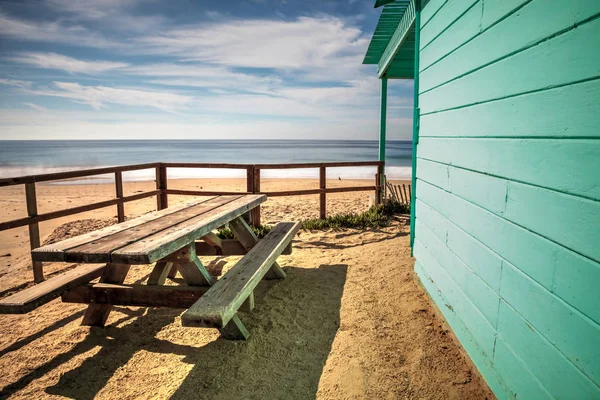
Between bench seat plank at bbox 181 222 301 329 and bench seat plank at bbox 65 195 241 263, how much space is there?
0.60m

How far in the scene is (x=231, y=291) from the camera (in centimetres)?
254

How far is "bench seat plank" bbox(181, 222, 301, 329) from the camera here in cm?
221

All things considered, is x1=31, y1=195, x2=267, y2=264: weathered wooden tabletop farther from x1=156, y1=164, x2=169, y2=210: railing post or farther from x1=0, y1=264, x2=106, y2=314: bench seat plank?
x1=156, y1=164, x2=169, y2=210: railing post

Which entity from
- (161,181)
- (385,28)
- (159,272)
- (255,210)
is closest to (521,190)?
(159,272)

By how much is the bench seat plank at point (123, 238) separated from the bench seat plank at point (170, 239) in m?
0.06

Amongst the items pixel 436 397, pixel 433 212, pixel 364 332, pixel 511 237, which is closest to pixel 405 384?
pixel 436 397

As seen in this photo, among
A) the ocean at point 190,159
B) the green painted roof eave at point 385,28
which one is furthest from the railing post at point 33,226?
the ocean at point 190,159

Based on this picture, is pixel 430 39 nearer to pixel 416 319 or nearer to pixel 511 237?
pixel 511 237

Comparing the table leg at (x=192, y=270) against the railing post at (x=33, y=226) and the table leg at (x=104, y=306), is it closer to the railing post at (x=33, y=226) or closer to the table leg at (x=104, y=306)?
the table leg at (x=104, y=306)

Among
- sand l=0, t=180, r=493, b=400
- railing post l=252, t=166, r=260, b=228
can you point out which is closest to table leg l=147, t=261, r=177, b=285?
sand l=0, t=180, r=493, b=400

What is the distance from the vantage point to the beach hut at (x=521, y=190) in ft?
4.43

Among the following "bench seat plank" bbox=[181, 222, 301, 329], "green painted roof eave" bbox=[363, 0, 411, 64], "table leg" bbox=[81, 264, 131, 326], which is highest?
"green painted roof eave" bbox=[363, 0, 411, 64]

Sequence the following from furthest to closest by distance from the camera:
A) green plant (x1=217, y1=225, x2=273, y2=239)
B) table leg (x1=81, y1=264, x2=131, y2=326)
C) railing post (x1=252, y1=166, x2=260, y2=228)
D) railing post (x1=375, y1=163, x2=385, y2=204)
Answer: railing post (x1=375, y1=163, x2=385, y2=204)
railing post (x1=252, y1=166, x2=260, y2=228)
green plant (x1=217, y1=225, x2=273, y2=239)
table leg (x1=81, y1=264, x2=131, y2=326)

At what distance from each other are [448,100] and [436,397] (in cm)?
212
